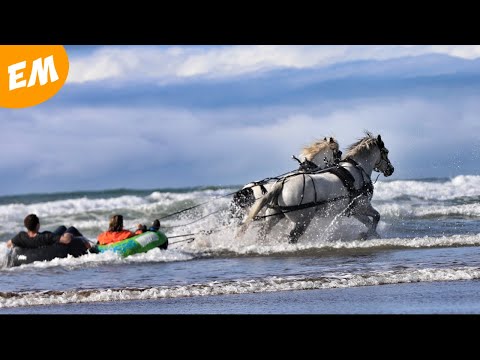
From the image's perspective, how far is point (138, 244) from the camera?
1381cm

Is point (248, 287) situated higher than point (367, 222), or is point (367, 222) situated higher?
point (367, 222)

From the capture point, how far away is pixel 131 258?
13.4 m

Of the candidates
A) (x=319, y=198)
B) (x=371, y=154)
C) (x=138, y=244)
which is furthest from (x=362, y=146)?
(x=138, y=244)

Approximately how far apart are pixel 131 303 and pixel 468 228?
9006mm

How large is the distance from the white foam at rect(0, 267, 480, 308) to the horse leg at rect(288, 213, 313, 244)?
4.13 m

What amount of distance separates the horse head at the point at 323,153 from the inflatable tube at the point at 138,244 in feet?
9.81

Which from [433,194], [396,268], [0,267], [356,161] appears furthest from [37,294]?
[433,194]

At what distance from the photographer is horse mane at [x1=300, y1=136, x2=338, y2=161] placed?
590 inches

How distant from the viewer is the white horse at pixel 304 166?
565 inches

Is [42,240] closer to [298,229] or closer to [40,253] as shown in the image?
[40,253]

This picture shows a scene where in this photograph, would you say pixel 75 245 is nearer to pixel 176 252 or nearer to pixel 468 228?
pixel 176 252

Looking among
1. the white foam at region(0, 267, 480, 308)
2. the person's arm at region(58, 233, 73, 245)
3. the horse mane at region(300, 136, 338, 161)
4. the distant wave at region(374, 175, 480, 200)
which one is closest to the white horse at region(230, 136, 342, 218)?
the horse mane at region(300, 136, 338, 161)

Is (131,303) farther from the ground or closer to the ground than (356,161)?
closer to the ground

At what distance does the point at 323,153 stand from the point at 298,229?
1.70m
